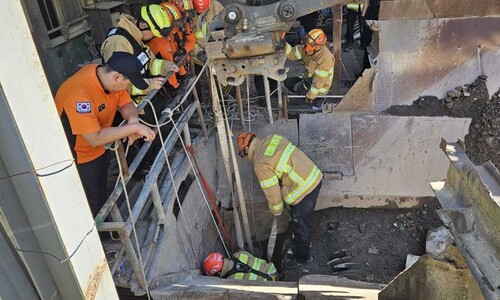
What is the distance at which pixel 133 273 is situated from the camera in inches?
158

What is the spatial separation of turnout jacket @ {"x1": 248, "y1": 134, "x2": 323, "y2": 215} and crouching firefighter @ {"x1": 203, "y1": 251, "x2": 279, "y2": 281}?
736 mm

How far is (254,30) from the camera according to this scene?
375 cm

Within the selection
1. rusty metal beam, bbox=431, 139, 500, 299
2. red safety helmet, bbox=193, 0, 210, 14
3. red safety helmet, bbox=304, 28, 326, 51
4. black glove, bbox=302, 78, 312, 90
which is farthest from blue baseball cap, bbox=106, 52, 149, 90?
black glove, bbox=302, 78, 312, 90

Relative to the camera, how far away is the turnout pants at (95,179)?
401 cm

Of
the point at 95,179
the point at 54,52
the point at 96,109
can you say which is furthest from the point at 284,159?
the point at 54,52

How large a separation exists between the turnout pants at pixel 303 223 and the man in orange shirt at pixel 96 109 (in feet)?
9.36

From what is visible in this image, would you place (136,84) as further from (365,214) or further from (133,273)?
(365,214)

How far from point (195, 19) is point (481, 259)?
5019 mm

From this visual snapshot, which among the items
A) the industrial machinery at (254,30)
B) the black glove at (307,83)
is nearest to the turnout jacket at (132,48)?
the industrial machinery at (254,30)

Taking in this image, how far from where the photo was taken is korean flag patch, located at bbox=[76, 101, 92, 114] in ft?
11.4

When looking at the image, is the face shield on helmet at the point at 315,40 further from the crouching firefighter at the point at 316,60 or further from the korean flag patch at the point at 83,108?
the korean flag patch at the point at 83,108

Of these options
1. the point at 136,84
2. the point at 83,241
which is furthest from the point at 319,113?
the point at 83,241

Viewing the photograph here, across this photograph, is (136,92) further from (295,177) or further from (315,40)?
(315,40)

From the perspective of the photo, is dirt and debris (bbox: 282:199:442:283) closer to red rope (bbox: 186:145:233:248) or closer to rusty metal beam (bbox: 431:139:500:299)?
red rope (bbox: 186:145:233:248)
